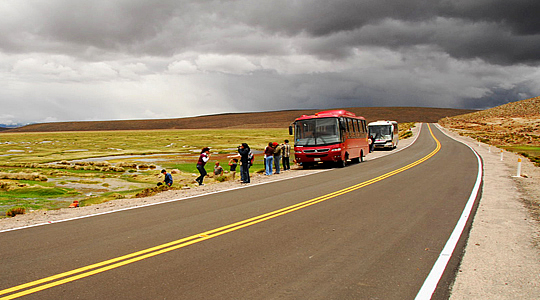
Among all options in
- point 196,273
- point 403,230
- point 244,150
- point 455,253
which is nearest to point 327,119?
point 244,150

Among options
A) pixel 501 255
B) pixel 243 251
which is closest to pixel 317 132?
pixel 501 255

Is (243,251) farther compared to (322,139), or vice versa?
(322,139)

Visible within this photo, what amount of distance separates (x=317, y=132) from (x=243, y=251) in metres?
17.4

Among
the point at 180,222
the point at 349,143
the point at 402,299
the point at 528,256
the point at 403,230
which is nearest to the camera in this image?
the point at 402,299

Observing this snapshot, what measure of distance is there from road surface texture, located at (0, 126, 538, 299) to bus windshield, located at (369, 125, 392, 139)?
1334 inches

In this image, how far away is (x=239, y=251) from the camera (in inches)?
249

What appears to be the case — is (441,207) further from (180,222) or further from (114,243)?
(114,243)

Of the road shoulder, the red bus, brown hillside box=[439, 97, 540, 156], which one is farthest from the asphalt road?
brown hillside box=[439, 97, 540, 156]

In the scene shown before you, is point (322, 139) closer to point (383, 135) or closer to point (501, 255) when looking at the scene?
point (501, 255)

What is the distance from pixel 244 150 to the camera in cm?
1741

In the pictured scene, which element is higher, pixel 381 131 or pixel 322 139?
pixel 322 139

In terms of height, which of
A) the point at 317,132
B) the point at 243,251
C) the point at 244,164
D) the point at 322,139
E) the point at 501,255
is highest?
the point at 317,132

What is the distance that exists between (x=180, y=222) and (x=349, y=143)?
58.7 ft

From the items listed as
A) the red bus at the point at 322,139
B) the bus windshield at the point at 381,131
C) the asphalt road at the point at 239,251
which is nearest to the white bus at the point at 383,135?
the bus windshield at the point at 381,131
